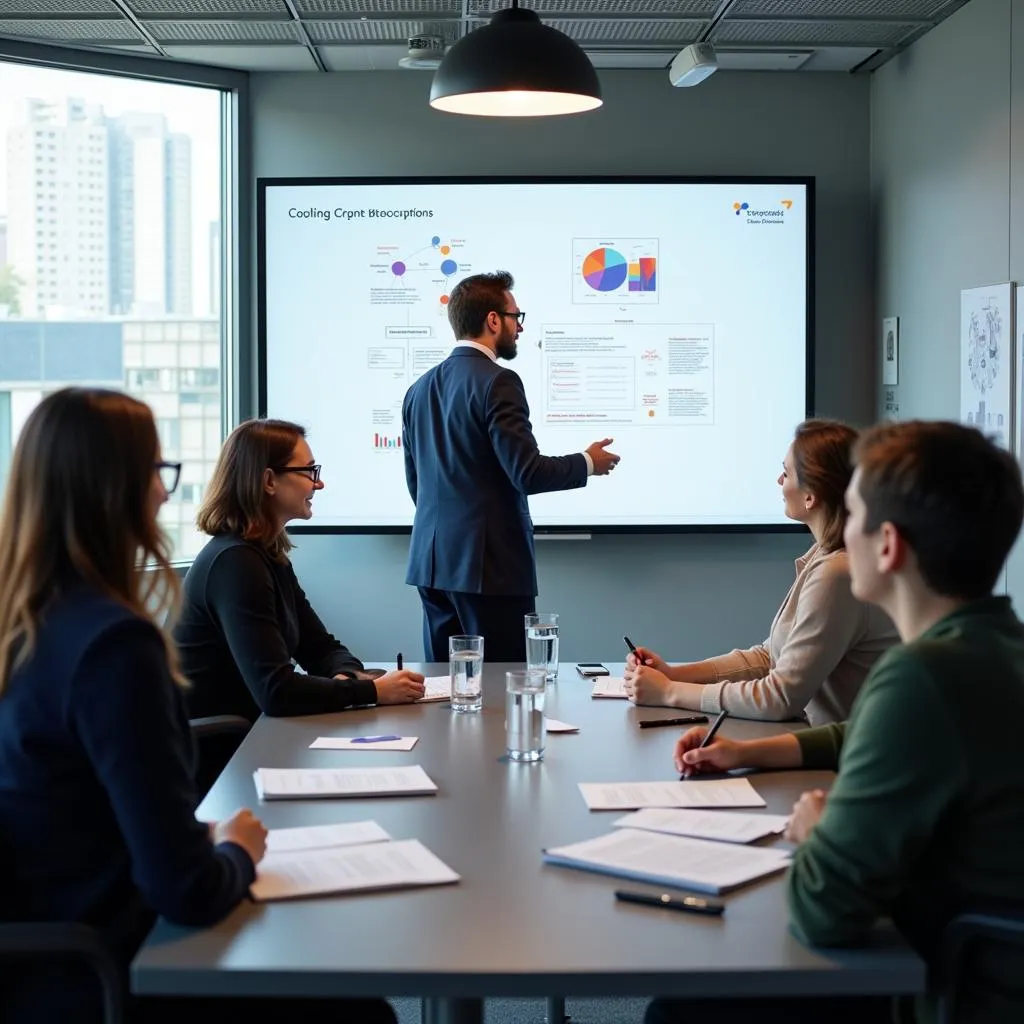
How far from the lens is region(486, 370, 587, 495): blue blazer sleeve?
3.80 meters

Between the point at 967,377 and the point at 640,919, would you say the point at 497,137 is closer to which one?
the point at 967,377

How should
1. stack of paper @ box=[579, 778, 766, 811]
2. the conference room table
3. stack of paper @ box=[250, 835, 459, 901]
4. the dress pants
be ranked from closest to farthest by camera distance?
the conference room table
stack of paper @ box=[250, 835, 459, 901]
stack of paper @ box=[579, 778, 766, 811]
the dress pants

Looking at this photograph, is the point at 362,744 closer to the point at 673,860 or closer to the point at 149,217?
the point at 673,860

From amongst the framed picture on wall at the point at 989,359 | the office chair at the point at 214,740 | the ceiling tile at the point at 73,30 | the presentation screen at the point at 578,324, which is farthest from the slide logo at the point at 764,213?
the office chair at the point at 214,740

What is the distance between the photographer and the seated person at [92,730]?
152 centimetres

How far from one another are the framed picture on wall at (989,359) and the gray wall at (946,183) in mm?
60

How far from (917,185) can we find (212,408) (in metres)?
2.79

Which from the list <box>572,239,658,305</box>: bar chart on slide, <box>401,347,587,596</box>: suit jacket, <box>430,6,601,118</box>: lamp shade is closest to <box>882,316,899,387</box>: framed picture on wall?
<box>572,239,658,305</box>: bar chart on slide

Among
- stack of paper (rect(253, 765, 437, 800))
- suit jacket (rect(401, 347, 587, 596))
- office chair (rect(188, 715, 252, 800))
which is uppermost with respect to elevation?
suit jacket (rect(401, 347, 587, 596))

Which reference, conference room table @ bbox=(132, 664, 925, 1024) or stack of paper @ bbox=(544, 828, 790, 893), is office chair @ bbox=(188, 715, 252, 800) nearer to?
conference room table @ bbox=(132, 664, 925, 1024)

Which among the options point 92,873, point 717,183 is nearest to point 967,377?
point 717,183

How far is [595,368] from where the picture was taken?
5.14 meters

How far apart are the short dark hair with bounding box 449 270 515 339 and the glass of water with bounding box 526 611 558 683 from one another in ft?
4.28

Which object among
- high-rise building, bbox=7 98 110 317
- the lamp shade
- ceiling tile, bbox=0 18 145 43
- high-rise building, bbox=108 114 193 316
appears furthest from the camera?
high-rise building, bbox=108 114 193 316
